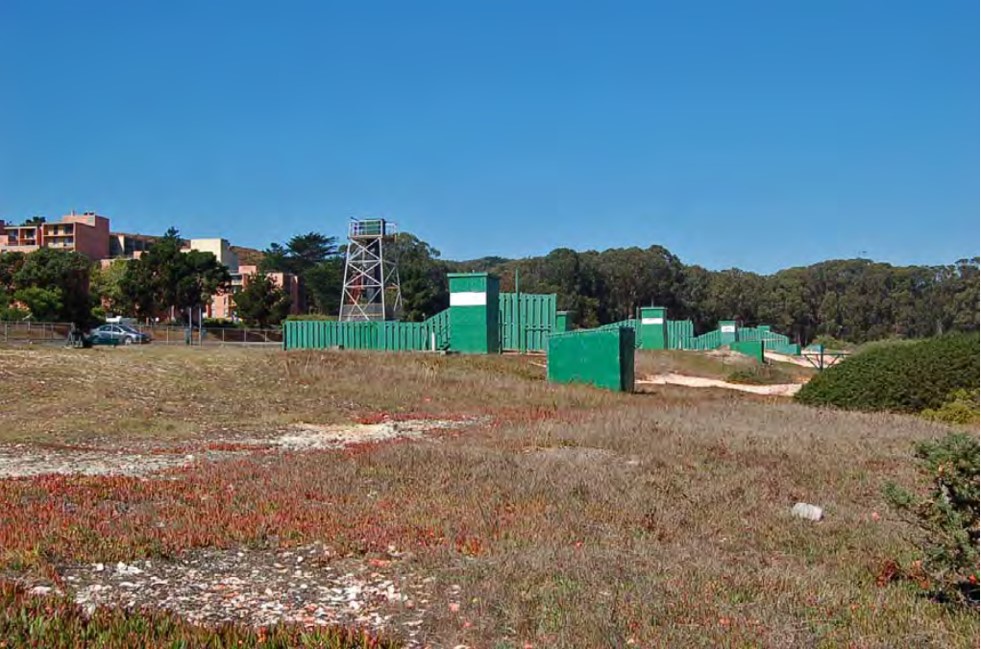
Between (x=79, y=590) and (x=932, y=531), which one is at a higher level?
(x=932, y=531)

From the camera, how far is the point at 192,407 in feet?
69.1

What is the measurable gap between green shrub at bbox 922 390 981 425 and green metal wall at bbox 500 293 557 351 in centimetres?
2916

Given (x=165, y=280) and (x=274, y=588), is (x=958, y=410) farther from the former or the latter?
(x=165, y=280)

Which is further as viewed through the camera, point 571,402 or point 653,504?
point 571,402

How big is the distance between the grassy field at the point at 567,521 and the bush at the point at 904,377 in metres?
4.50

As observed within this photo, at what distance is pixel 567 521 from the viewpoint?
8188 mm

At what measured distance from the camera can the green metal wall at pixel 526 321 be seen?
49.2m

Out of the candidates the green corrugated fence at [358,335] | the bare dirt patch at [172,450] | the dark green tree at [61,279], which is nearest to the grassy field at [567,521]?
the bare dirt patch at [172,450]

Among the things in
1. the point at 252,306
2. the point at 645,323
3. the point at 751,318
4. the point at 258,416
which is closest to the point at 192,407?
the point at 258,416

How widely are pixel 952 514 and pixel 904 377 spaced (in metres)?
17.4

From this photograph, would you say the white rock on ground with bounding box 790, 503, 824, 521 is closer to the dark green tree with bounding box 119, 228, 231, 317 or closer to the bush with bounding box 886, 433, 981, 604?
the bush with bounding box 886, 433, 981, 604

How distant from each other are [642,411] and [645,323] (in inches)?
1863

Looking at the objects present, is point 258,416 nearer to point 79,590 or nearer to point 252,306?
point 79,590

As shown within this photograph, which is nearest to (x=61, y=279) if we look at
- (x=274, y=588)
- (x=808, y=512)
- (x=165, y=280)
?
(x=165, y=280)
